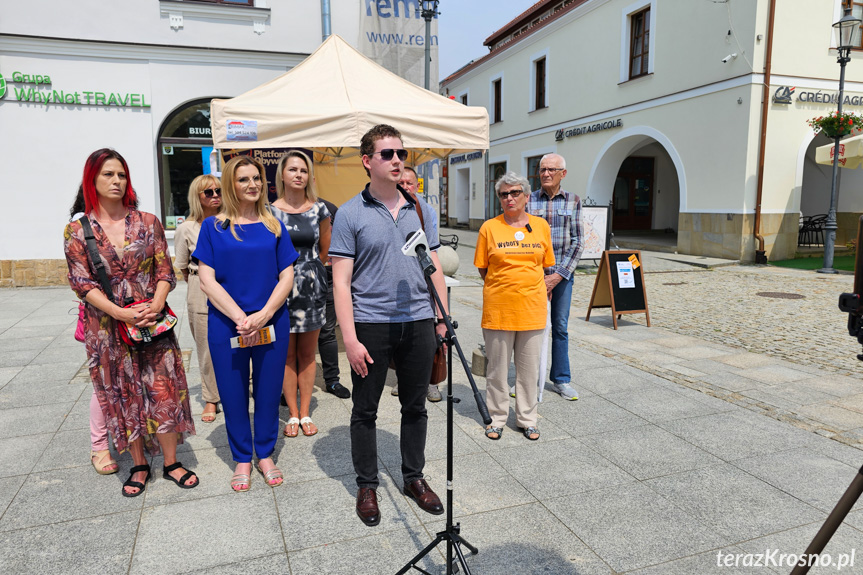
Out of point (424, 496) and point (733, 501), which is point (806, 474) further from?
point (424, 496)

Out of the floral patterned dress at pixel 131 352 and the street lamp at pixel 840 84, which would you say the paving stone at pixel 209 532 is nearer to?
the floral patterned dress at pixel 131 352

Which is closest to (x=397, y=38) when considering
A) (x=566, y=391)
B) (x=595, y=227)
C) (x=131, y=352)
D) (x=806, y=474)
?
(x=595, y=227)

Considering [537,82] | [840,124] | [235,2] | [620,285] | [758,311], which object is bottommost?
[758,311]

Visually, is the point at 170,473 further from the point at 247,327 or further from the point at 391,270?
the point at 391,270

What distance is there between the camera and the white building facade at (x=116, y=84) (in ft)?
31.4

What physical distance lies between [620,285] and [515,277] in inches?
170

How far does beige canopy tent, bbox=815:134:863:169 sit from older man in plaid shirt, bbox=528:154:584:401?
10.5 meters

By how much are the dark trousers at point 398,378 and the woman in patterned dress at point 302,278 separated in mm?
1107

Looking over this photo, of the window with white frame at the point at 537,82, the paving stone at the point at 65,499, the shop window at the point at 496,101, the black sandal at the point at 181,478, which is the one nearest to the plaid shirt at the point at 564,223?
the black sandal at the point at 181,478

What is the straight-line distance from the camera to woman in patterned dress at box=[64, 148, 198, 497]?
9.61 ft

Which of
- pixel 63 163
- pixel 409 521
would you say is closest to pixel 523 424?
pixel 409 521

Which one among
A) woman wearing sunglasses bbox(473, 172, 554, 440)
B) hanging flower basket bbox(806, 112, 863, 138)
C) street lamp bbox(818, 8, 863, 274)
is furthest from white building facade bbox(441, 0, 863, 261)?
woman wearing sunglasses bbox(473, 172, 554, 440)

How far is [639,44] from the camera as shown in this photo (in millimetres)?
17156

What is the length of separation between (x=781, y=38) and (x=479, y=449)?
A: 1425 cm
